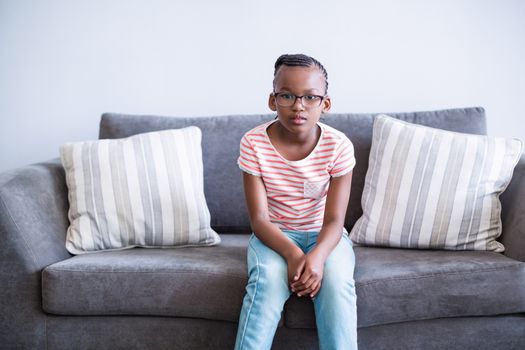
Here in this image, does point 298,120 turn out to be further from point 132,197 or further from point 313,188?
point 132,197

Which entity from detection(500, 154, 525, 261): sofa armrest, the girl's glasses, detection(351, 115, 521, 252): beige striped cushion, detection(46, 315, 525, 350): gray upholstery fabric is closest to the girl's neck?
the girl's glasses

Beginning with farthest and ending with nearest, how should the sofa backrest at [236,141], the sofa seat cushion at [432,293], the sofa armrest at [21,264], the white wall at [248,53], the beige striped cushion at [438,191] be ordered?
1. the white wall at [248,53]
2. the sofa backrest at [236,141]
3. the beige striped cushion at [438,191]
4. the sofa armrest at [21,264]
5. the sofa seat cushion at [432,293]

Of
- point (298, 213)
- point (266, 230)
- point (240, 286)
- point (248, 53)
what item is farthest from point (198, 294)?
point (248, 53)

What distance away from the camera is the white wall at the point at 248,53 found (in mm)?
2314

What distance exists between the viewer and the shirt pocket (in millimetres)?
1631

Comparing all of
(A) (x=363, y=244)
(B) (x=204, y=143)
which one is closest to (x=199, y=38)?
(B) (x=204, y=143)

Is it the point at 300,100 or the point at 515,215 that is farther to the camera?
the point at 515,215

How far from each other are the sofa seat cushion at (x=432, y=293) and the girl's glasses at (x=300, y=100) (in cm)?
51

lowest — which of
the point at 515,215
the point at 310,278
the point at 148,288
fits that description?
the point at 148,288

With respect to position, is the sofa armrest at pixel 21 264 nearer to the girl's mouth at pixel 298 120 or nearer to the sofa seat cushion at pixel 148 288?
the sofa seat cushion at pixel 148 288

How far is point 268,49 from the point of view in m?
2.34

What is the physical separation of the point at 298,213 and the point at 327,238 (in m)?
0.18

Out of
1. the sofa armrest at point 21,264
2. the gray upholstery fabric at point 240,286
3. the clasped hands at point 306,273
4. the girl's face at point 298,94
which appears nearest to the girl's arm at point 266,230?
the clasped hands at point 306,273

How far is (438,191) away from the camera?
5.72ft
